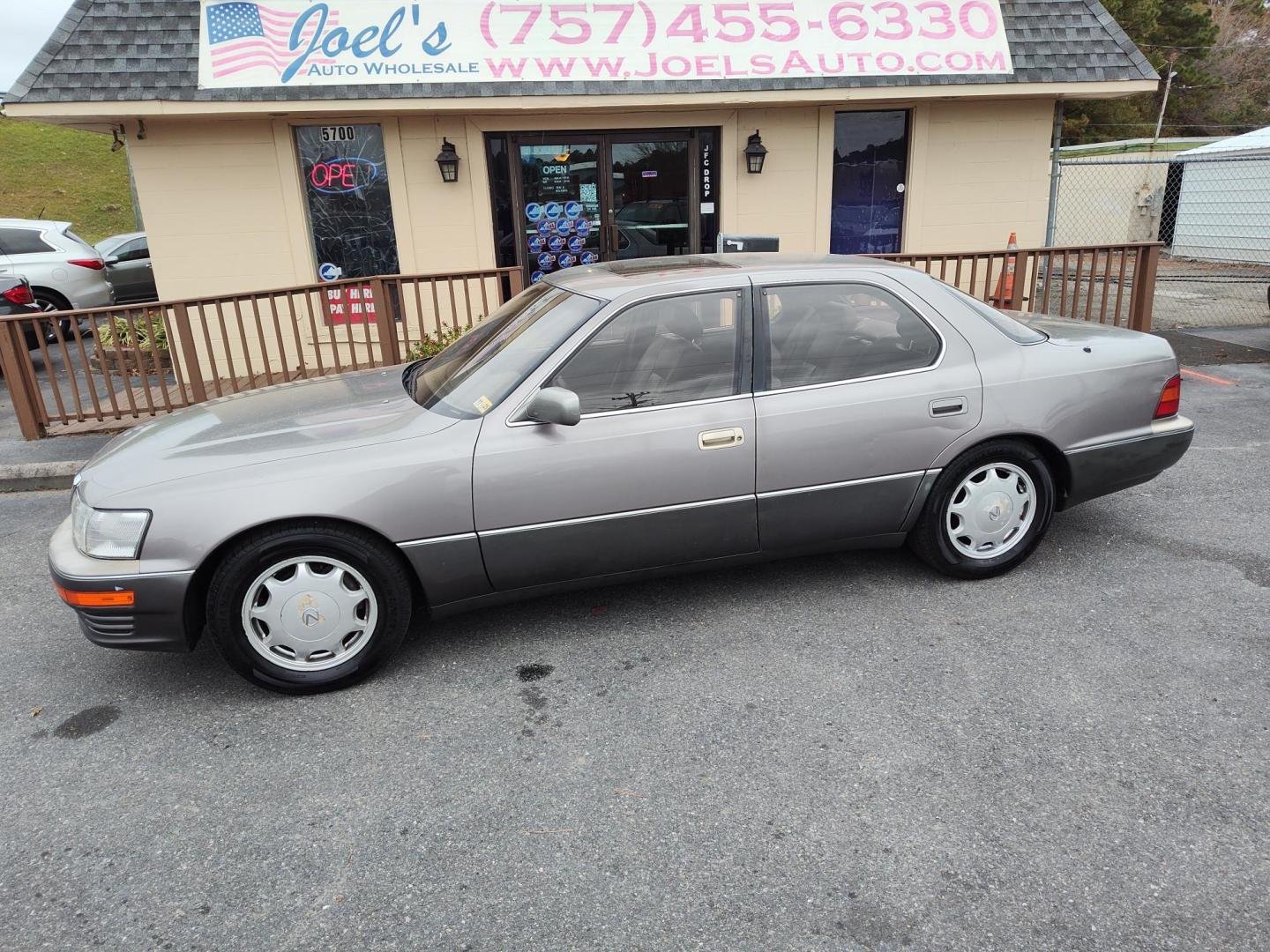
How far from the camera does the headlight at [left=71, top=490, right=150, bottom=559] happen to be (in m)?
3.23

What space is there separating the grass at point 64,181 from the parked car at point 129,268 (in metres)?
14.3

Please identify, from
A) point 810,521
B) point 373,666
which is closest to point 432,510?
point 373,666

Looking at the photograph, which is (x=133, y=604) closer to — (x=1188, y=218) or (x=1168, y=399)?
(x=1168, y=399)

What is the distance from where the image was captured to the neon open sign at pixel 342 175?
29.6 ft

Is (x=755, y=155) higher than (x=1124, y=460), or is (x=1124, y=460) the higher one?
(x=755, y=155)

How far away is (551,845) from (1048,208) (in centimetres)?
976

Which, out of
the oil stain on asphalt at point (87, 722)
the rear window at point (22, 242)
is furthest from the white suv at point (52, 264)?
the oil stain on asphalt at point (87, 722)

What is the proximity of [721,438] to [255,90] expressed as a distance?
6707mm

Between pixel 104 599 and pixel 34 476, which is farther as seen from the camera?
pixel 34 476

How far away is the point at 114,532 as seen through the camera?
10.6ft

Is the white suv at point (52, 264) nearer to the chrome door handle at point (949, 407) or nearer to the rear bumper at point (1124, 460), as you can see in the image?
the chrome door handle at point (949, 407)

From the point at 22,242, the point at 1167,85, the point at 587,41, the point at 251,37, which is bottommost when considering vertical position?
the point at 22,242

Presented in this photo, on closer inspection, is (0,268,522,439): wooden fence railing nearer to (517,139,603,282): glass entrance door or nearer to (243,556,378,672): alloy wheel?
(517,139,603,282): glass entrance door

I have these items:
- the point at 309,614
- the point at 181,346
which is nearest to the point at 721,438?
the point at 309,614
